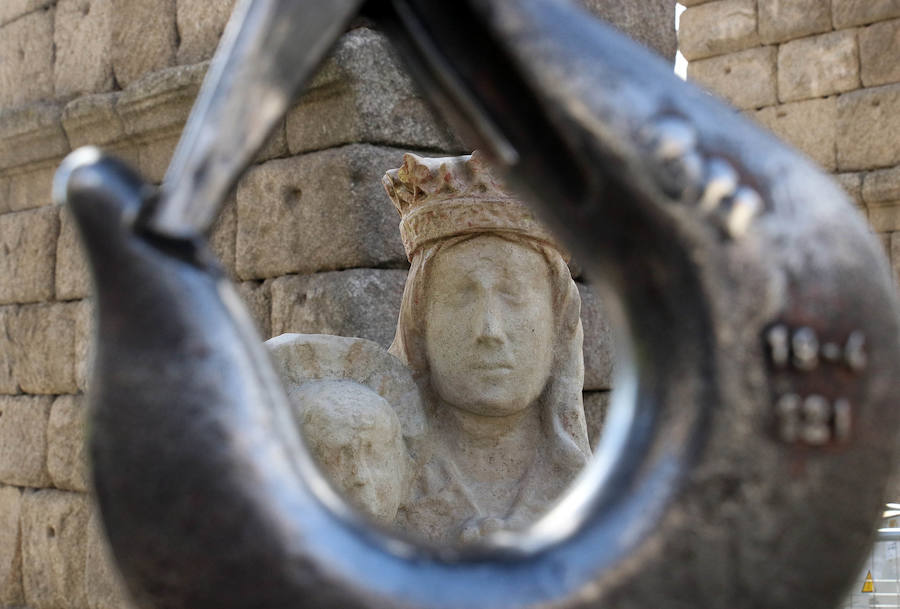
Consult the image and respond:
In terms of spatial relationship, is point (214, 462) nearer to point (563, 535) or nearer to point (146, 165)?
point (563, 535)

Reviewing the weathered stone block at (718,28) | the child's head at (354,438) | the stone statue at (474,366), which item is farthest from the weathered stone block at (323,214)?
the weathered stone block at (718,28)

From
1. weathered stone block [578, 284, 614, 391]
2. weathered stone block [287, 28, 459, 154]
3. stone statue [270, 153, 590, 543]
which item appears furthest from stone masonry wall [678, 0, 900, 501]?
stone statue [270, 153, 590, 543]

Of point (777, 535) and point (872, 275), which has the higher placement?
point (872, 275)

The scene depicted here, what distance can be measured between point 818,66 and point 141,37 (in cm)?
499

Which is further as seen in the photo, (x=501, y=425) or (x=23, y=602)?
(x=23, y=602)

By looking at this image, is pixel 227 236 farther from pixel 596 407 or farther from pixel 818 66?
pixel 818 66

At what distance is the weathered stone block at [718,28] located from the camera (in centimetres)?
837

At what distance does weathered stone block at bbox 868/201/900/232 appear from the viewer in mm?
7484

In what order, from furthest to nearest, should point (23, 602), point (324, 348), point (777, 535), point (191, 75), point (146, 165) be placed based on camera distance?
point (23, 602)
point (146, 165)
point (191, 75)
point (324, 348)
point (777, 535)

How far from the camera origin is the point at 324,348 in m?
2.21

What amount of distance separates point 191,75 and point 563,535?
4.11 metres

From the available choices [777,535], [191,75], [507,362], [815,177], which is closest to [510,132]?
[815,177]

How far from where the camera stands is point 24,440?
556cm

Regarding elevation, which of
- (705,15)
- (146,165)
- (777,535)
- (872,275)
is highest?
(705,15)
